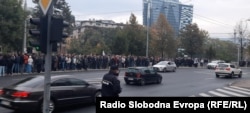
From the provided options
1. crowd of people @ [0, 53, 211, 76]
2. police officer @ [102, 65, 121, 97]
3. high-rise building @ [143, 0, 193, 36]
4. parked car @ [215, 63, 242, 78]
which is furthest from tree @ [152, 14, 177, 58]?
police officer @ [102, 65, 121, 97]

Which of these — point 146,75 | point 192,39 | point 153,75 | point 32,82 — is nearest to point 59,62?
point 153,75

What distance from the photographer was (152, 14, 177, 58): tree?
65.7 metres

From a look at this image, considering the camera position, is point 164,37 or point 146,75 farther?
point 164,37

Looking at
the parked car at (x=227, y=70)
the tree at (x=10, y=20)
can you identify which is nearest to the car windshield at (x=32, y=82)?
the tree at (x=10, y=20)

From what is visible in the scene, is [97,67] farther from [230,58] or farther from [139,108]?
[230,58]

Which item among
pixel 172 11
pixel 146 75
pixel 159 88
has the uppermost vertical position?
pixel 172 11

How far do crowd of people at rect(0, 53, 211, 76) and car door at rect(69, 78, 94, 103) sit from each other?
15263 millimetres

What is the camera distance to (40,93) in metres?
12.6

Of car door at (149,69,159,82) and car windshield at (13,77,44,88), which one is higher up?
car windshield at (13,77,44,88)

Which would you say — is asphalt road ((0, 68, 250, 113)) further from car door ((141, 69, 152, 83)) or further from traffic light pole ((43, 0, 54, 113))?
traffic light pole ((43, 0, 54, 113))

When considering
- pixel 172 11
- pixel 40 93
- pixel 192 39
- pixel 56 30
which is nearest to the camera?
pixel 56 30

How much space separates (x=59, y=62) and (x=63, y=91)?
22.1 meters

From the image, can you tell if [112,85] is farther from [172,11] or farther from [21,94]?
[172,11]

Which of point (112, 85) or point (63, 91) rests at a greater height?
point (112, 85)
